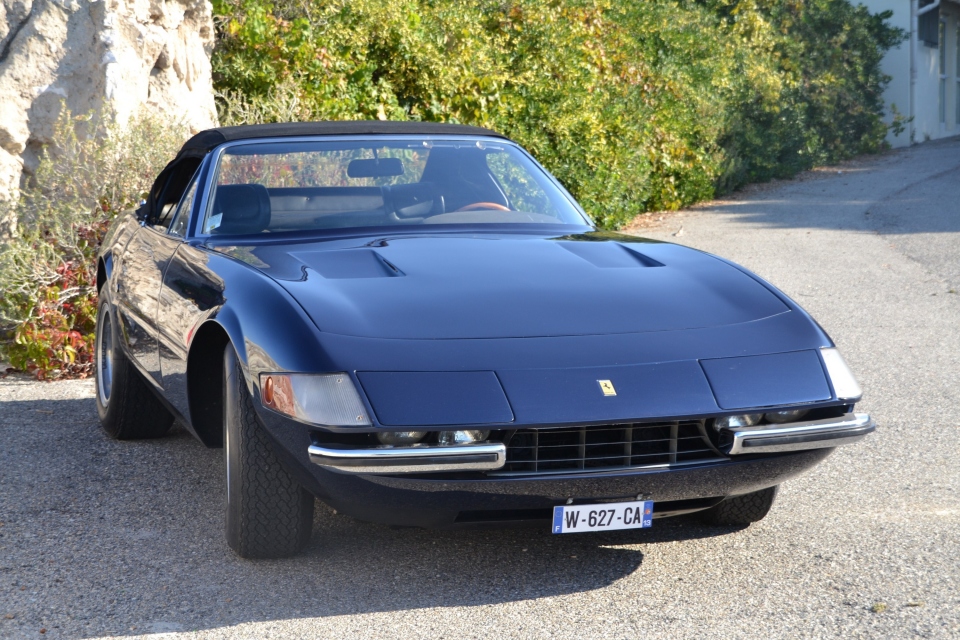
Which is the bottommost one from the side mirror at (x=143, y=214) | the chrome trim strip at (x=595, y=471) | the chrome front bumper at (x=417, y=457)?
the chrome trim strip at (x=595, y=471)

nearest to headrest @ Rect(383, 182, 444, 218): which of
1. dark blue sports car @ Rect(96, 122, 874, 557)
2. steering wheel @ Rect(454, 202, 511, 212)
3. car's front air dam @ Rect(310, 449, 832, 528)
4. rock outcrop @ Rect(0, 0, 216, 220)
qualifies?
steering wheel @ Rect(454, 202, 511, 212)

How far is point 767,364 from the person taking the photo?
3.46 meters

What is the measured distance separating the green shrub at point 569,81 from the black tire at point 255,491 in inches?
279

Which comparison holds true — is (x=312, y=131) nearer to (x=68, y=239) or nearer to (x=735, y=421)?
(x=735, y=421)

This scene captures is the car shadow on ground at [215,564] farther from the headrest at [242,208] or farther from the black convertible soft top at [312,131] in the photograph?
the black convertible soft top at [312,131]

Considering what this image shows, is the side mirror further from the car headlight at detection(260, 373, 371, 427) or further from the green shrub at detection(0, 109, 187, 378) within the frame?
the car headlight at detection(260, 373, 371, 427)

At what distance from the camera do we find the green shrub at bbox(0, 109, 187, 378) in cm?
752

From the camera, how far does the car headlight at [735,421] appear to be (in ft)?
10.9

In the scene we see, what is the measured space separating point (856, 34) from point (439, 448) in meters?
24.7

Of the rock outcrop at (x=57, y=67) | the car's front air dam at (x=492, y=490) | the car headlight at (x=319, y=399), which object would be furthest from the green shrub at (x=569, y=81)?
the car's front air dam at (x=492, y=490)

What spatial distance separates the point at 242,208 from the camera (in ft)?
15.2

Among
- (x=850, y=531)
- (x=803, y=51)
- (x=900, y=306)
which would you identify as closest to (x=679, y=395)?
(x=850, y=531)

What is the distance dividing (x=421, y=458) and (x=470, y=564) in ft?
2.59

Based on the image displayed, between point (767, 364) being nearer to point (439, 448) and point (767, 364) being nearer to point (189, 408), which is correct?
point (439, 448)
